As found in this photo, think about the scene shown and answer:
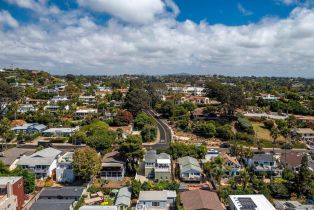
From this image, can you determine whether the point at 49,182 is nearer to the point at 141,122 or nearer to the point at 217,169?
the point at 217,169

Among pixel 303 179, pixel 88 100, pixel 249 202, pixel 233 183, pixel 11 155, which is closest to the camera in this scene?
pixel 249 202

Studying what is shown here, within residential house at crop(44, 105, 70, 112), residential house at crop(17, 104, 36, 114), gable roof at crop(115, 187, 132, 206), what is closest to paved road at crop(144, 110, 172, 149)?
gable roof at crop(115, 187, 132, 206)

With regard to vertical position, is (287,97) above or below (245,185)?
above

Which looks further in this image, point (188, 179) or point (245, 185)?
point (188, 179)

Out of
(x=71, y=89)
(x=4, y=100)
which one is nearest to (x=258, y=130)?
(x=4, y=100)

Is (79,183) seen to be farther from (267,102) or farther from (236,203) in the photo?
(267,102)

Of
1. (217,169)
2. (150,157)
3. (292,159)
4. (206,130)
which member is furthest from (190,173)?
(206,130)

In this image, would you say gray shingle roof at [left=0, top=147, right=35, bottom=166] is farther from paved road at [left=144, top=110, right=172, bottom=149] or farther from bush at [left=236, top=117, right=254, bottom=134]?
bush at [left=236, top=117, right=254, bottom=134]
